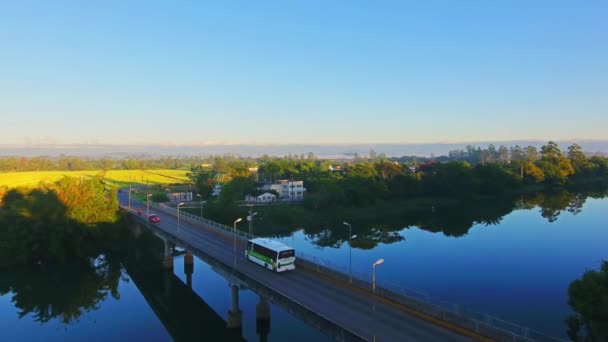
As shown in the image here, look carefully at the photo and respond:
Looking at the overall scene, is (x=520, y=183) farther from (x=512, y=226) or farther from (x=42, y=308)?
(x=42, y=308)

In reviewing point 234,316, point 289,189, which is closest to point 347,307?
point 234,316

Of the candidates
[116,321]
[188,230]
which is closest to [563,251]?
[188,230]

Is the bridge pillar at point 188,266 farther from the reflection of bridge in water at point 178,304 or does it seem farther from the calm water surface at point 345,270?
the calm water surface at point 345,270

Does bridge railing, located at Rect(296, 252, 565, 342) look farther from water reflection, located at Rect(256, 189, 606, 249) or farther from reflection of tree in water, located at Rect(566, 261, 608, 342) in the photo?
water reflection, located at Rect(256, 189, 606, 249)

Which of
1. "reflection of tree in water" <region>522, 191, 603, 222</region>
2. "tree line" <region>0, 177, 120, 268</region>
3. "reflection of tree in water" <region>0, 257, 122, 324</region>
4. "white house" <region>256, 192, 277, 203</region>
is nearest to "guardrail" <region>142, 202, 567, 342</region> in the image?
"reflection of tree in water" <region>0, 257, 122, 324</region>

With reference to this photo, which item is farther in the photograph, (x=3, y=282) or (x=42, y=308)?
(x=3, y=282)

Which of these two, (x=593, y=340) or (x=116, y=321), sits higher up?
(x=593, y=340)

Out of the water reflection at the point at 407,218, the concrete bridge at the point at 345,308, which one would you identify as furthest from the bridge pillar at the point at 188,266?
the water reflection at the point at 407,218
